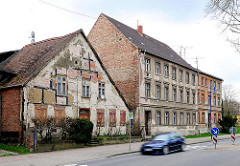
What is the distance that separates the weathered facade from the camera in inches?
815

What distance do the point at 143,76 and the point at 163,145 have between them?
15.9 m

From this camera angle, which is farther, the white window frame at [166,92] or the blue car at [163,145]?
the white window frame at [166,92]

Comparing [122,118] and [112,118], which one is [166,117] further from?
[112,118]

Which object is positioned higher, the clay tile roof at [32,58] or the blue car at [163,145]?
the clay tile roof at [32,58]

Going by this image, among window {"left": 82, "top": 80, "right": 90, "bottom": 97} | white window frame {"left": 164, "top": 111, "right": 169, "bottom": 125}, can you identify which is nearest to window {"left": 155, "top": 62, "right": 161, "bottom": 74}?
white window frame {"left": 164, "top": 111, "right": 169, "bottom": 125}

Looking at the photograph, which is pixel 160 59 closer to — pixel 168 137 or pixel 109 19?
pixel 109 19

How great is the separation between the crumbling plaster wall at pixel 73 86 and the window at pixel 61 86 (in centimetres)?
31

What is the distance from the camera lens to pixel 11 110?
69.1 feet

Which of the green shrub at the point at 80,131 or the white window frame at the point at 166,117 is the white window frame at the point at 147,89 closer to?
the white window frame at the point at 166,117

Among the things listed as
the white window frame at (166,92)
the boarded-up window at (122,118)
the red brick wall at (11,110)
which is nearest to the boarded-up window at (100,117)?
the boarded-up window at (122,118)

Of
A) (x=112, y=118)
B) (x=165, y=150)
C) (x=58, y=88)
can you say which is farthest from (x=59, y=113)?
(x=165, y=150)

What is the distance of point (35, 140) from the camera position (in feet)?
61.4

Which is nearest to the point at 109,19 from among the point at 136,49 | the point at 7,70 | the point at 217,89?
the point at 136,49

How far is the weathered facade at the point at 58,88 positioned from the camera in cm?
2070
